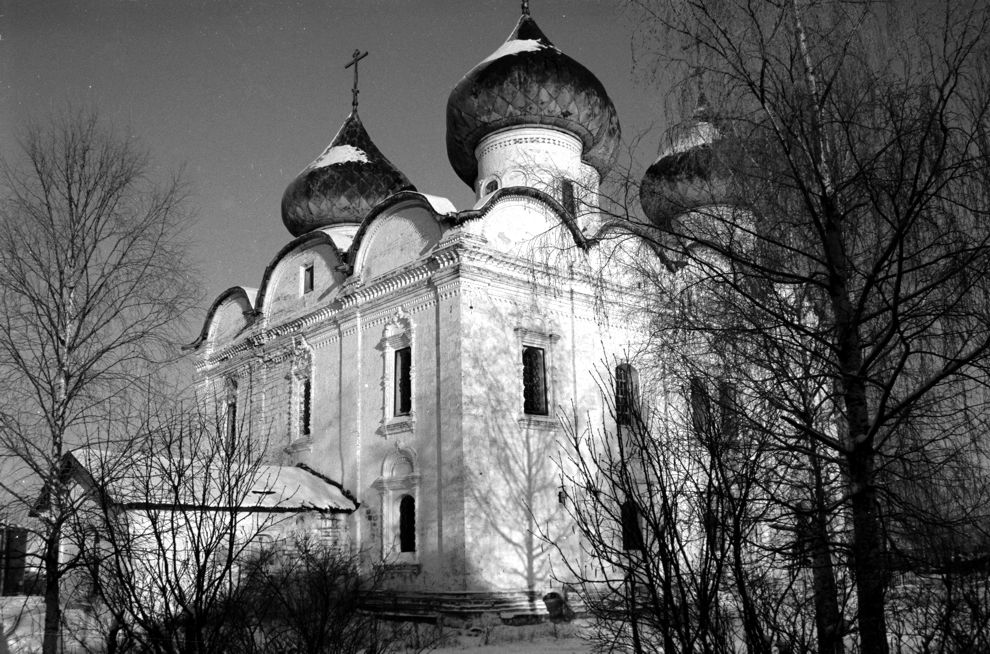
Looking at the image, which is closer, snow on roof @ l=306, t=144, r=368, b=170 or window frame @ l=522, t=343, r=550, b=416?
window frame @ l=522, t=343, r=550, b=416

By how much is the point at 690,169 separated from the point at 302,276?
1109 cm

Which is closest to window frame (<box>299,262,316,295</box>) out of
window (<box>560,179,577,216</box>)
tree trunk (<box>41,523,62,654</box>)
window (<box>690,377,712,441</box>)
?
tree trunk (<box>41,523,62,654</box>)

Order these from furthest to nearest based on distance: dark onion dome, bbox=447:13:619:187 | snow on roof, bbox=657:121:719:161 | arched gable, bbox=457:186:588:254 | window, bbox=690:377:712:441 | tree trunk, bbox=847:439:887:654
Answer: dark onion dome, bbox=447:13:619:187 → arched gable, bbox=457:186:588:254 → snow on roof, bbox=657:121:719:161 → tree trunk, bbox=847:439:887:654 → window, bbox=690:377:712:441

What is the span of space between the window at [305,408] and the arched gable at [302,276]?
1.42 meters

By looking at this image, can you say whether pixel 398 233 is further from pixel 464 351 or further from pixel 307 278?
pixel 307 278

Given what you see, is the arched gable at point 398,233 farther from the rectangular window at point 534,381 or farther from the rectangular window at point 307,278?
the rectangular window at point 534,381

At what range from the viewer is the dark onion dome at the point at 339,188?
1664cm

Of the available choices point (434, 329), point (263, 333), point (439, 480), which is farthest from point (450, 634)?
point (263, 333)

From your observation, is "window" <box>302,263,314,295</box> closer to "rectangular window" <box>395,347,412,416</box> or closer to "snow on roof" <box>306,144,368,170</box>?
"snow on roof" <box>306,144,368,170</box>

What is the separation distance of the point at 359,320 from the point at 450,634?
5309 mm

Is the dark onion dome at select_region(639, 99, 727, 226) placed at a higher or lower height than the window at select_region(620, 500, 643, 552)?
higher

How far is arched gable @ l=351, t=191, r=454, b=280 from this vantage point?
499 inches

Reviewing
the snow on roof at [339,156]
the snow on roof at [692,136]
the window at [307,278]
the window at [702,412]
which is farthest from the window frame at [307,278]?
the window at [702,412]

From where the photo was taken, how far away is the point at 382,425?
12609 mm
